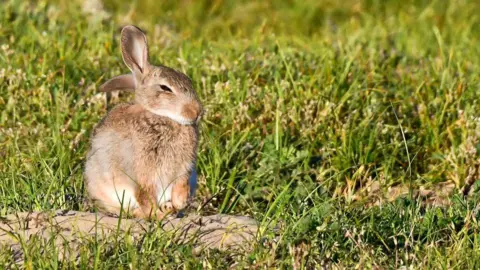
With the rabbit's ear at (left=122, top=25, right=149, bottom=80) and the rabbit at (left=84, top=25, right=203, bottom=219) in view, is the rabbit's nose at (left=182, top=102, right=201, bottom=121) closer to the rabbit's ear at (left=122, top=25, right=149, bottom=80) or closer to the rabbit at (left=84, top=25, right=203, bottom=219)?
the rabbit at (left=84, top=25, right=203, bottom=219)

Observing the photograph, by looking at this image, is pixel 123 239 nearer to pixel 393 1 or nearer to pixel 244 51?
pixel 244 51

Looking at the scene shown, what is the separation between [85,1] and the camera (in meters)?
9.38

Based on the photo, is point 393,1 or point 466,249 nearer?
point 466,249

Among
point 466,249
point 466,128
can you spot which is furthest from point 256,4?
point 466,249

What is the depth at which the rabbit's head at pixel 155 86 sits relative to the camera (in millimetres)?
5180

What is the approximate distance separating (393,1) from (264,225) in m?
5.52

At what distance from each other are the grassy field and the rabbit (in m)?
0.25

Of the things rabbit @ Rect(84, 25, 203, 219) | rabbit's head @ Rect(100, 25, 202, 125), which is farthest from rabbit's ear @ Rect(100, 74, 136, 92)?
rabbit @ Rect(84, 25, 203, 219)

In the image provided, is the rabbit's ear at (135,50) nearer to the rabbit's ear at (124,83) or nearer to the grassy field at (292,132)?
the rabbit's ear at (124,83)

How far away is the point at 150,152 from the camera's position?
5176 mm

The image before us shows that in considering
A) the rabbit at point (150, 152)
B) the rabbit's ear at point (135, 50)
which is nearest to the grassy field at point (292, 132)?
the rabbit at point (150, 152)

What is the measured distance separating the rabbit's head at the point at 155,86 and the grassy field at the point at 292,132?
1.75 feet

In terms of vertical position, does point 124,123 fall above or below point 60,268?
above

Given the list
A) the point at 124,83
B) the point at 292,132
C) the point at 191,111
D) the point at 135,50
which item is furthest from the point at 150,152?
the point at 292,132
